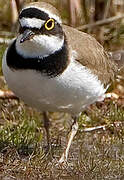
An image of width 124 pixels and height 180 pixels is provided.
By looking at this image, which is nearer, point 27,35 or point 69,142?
point 27,35

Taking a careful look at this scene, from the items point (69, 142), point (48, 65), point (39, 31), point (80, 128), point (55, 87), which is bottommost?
point (80, 128)

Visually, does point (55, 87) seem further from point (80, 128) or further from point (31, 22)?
point (80, 128)

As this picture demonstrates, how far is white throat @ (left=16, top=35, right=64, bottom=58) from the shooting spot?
4402 mm

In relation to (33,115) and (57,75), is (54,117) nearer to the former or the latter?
(33,115)

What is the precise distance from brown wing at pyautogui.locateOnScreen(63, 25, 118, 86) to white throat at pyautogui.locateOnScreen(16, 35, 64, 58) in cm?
31

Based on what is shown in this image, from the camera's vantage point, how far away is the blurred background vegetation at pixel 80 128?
175 inches

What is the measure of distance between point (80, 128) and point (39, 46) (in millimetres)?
1637

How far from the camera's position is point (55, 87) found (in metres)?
4.57

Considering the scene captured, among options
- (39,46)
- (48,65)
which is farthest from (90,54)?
(39,46)

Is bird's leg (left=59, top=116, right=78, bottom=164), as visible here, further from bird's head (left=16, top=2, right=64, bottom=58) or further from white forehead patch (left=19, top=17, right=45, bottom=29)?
white forehead patch (left=19, top=17, right=45, bottom=29)

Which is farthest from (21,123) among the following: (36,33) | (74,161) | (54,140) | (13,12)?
(13,12)

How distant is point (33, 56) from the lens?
14.8ft

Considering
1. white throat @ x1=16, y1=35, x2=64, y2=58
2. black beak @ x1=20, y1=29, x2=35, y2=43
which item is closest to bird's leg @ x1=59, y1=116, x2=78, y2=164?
white throat @ x1=16, y1=35, x2=64, y2=58

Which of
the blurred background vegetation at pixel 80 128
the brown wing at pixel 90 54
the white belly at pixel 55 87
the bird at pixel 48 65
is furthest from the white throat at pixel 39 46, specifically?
the blurred background vegetation at pixel 80 128
